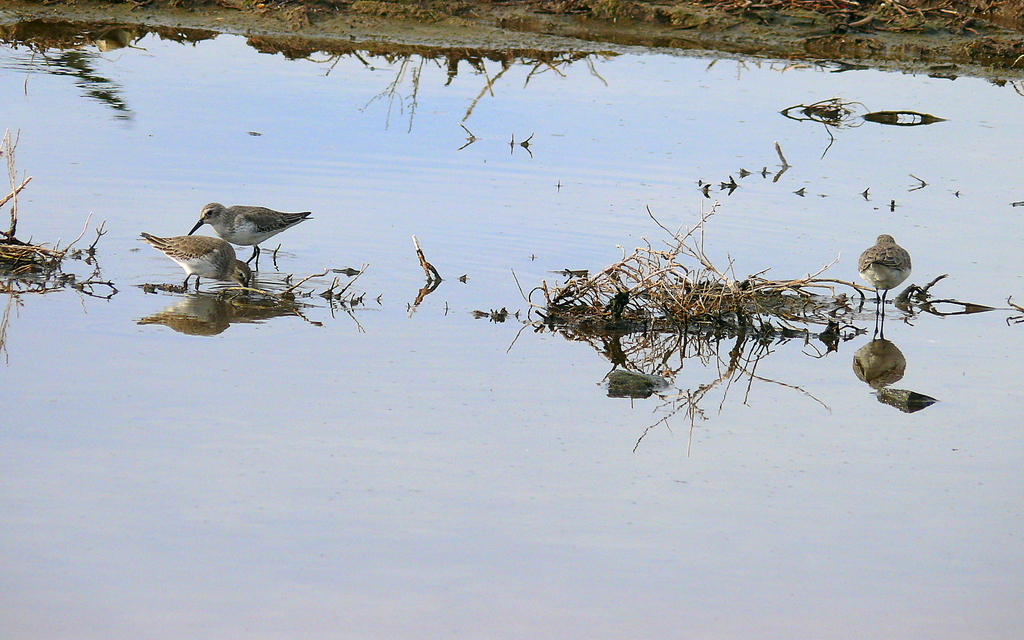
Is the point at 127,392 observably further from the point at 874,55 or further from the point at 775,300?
the point at 874,55

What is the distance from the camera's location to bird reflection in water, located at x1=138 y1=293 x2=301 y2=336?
9273 millimetres

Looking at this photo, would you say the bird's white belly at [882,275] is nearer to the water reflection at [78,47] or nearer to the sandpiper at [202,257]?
the sandpiper at [202,257]

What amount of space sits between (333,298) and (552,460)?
136 inches

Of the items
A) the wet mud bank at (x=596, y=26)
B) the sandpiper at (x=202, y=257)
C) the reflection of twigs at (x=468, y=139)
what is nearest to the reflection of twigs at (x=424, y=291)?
the sandpiper at (x=202, y=257)

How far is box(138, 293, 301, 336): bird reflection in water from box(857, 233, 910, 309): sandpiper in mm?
4643

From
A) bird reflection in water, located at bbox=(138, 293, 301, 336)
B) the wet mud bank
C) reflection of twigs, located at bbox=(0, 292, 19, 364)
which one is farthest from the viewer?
the wet mud bank

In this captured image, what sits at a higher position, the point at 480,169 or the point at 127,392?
the point at 480,169

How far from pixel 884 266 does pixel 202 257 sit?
5.60 meters

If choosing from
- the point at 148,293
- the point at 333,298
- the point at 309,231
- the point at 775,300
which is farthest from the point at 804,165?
the point at 148,293

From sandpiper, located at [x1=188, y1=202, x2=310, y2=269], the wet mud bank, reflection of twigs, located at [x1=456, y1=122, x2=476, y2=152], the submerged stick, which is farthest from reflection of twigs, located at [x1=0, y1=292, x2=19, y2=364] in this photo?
the wet mud bank

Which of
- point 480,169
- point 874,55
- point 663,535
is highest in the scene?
point 874,55

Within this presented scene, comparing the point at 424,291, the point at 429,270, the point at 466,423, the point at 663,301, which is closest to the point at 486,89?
the point at 429,270

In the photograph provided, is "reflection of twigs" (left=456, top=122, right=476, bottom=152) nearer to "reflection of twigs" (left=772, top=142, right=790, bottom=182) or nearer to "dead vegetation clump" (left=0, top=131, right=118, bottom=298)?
"reflection of twigs" (left=772, top=142, right=790, bottom=182)

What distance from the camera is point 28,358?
8258mm
